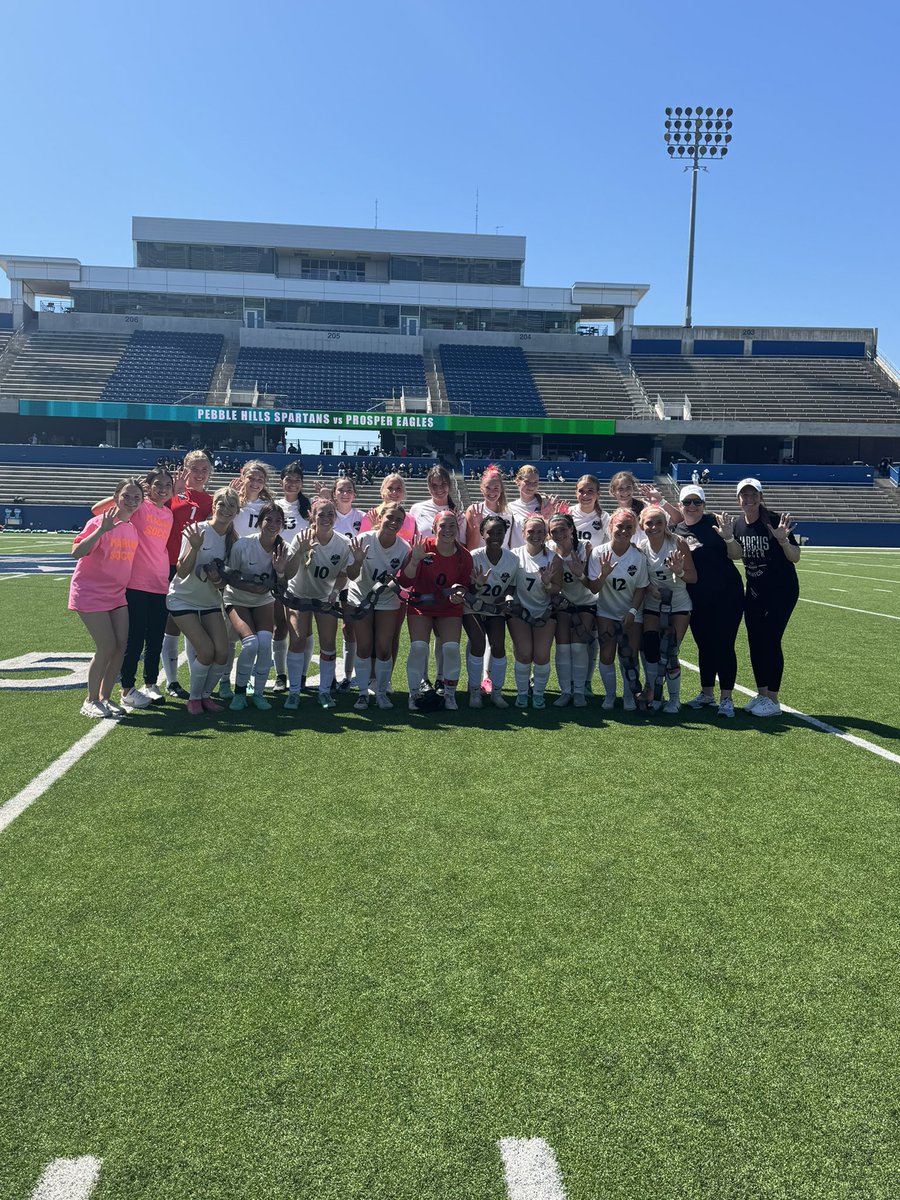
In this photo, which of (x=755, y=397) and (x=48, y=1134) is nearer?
(x=48, y=1134)

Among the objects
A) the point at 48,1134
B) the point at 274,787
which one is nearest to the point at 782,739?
the point at 274,787

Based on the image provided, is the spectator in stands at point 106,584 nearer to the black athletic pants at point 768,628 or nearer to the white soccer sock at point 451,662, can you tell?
the white soccer sock at point 451,662

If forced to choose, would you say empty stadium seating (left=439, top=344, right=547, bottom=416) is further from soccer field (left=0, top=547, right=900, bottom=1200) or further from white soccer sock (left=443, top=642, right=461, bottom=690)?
soccer field (left=0, top=547, right=900, bottom=1200)

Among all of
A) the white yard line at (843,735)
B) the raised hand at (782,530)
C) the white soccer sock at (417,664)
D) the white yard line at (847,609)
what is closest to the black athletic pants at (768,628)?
the white yard line at (843,735)

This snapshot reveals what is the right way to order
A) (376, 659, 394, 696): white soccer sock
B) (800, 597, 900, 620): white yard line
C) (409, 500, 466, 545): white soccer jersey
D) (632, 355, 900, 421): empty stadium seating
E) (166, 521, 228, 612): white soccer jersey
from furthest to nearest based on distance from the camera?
(632, 355, 900, 421): empty stadium seating < (800, 597, 900, 620): white yard line < (409, 500, 466, 545): white soccer jersey < (376, 659, 394, 696): white soccer sock < (166, 521, 228, 612): white soccer jersey

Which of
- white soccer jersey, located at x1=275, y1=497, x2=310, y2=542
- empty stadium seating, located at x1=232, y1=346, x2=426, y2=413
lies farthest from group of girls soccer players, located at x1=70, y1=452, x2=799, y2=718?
empty stadium seating, located at x1=232, y1=346, x2=426, y2=413

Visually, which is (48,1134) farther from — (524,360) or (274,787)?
(524,360)

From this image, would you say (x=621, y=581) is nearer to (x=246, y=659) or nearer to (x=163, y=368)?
(x=246, y=659)

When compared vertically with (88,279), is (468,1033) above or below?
below

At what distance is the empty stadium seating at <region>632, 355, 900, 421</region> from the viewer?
44.7 meters

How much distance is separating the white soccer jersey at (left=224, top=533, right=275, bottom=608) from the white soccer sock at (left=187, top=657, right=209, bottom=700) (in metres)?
0.57

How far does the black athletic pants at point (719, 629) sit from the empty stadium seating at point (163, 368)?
A: 3977 centimetres

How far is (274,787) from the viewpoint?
17.7ft

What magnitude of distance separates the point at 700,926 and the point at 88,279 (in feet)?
175
